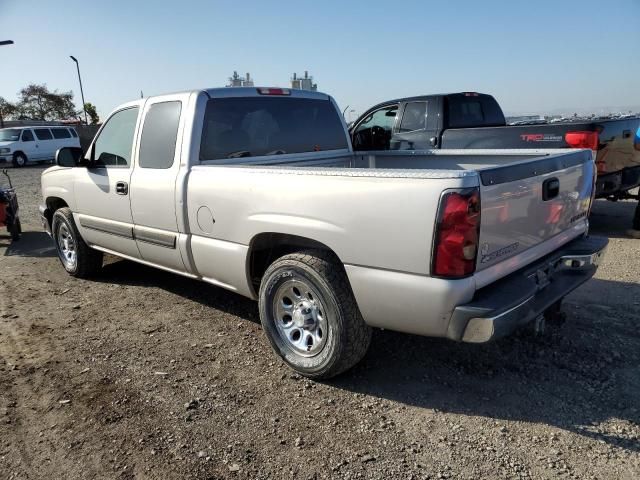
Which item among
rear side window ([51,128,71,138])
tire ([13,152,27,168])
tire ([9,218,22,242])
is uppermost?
rear side window ([51,128,71,138])

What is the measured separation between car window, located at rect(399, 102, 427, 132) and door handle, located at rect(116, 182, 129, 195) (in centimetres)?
501

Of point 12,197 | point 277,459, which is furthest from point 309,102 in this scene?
point 12,197

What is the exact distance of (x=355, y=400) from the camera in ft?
10.3

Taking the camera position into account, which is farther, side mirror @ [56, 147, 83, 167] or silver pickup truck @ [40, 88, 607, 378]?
side mirror @ [56, 147, 83, 167]

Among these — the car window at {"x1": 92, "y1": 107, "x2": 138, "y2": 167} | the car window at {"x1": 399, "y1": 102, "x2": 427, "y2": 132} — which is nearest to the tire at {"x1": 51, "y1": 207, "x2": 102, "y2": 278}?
the car window at {"x1": 92, "y1": 107, "x2": 138, "y2": 167}

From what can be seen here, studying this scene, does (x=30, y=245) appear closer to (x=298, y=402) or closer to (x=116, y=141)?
(x=116, y=141)

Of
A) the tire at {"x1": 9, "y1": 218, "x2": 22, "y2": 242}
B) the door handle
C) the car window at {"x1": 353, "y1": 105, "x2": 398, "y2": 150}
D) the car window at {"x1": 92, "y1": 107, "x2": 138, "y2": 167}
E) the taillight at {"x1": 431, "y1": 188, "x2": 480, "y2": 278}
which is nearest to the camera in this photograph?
the taillight at {"x1": 431, "y1": 188, "x2": 480, "y2": 278}

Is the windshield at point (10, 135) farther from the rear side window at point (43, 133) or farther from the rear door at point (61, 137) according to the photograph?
the rear door at point (61, 137)

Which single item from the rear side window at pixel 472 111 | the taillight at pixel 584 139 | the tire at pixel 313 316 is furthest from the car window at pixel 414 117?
the tire at pixel 313 316

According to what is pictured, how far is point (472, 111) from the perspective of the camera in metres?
8.30

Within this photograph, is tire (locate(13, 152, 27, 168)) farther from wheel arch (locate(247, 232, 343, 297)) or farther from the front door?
wheel arch (locate(247, 232, 343, 297))

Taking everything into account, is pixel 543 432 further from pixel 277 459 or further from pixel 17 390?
pixel 17 390

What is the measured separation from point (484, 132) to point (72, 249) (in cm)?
560

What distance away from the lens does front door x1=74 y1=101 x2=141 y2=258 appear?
4621 mm
